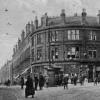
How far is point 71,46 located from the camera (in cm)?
5234

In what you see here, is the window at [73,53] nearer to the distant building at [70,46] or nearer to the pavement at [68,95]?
the distant building at [70,46]

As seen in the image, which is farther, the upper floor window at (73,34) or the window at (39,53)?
the window at (39,53)

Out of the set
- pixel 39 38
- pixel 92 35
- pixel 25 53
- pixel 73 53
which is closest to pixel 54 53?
pixel 73 53

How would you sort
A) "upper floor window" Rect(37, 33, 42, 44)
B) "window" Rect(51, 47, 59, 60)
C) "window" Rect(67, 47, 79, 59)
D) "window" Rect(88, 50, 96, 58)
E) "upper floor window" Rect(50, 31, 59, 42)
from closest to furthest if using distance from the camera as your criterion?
1. "window" Rect(67, 47, 79, 59)
2. "window" Rect(88, 50, 96, 58)
3. "window" Rect(51, 47, 59, 60)
4. "upper floor window" Rect(50, 31, 59, 42)
5. "upper floor window" Rect(37, 33, 42, 44)

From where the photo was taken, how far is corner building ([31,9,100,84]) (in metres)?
52.0

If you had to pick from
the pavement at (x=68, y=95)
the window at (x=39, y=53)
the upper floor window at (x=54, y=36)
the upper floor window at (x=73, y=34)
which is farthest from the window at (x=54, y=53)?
the pavement at (x=68, y=95)

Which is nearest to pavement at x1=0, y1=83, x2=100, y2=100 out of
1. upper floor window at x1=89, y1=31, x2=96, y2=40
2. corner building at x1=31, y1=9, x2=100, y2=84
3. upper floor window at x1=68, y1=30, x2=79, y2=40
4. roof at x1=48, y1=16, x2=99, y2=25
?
corner building at x1=31, y1=9, x2=100, y2=84

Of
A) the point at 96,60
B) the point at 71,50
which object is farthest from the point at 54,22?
the point at 96,60

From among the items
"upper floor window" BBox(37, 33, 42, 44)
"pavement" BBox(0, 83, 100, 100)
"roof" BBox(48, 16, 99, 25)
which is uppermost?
"roof" BBox(48, 16, 99, 25)

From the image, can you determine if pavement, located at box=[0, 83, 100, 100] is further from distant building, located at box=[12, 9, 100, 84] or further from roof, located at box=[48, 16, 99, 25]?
roof, located at box=[48, 16, 99, 25]

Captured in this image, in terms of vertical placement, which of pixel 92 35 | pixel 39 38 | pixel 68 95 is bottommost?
pixel 68 95

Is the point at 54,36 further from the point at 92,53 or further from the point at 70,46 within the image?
the point at 92,53

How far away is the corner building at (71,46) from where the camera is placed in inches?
2048

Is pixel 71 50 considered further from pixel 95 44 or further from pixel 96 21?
pixel 96 21
